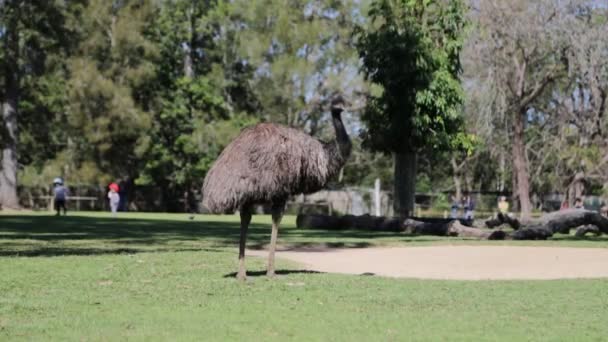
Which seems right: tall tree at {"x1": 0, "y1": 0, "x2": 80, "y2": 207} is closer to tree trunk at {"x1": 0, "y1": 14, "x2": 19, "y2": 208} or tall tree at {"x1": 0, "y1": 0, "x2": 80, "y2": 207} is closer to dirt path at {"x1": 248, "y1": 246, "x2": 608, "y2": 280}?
tree trunk at {"x1": 0, "y1": 14, "x2": 19, "y2": 208}

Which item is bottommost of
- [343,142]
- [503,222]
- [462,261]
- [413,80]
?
[462,261]

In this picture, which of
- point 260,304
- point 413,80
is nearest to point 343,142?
point 260,304

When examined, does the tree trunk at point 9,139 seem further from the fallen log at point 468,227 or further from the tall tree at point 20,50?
the fallen log at point 468,227

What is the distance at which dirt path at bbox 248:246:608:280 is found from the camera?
17.5m

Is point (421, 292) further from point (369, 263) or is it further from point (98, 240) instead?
point (98, 240)

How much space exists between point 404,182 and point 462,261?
17806mm

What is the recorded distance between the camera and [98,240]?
25734mm

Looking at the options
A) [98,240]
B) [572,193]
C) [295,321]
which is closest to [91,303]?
[295,321]

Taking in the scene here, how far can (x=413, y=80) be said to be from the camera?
35.5 meters

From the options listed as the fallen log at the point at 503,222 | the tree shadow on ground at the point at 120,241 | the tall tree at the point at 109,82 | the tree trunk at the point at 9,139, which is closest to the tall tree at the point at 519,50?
the fallen log at the point at 503,222

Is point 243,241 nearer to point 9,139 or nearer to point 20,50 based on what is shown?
point 20,50

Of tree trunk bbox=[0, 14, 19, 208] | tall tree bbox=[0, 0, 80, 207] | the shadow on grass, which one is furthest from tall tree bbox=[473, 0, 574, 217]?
tree trunk bbox=[0, 14, 19, 208]

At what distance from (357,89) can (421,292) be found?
5023 centimetres

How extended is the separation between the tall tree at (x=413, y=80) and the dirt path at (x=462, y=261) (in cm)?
1149
